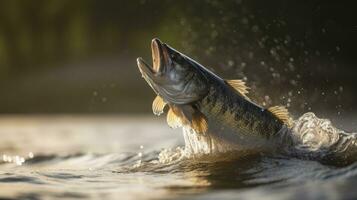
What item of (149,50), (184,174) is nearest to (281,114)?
(184,174)

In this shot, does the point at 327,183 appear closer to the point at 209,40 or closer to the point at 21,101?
the point at 209,40

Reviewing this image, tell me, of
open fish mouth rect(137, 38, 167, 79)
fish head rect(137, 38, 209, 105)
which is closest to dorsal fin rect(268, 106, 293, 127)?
fish head rect(137, 38, 209, 105)

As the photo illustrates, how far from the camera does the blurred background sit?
2117 cm

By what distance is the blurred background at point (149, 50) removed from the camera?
2117 centimetres

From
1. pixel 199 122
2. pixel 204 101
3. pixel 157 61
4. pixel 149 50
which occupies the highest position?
pixel 149 50

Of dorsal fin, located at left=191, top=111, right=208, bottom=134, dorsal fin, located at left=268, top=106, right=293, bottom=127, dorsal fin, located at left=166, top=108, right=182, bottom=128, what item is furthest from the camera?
dorsal fin, located at left=268, top=106, right=293, bottom=127

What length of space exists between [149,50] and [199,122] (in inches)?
863

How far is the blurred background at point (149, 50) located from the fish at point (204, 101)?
16.3 feet

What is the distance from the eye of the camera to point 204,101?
8289mm

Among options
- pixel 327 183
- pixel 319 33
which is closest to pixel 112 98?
pixel 319 33

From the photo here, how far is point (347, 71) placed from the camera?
25.3 meters

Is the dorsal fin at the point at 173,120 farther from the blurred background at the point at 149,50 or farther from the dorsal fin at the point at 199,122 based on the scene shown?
the blurred background at the point at 149,50

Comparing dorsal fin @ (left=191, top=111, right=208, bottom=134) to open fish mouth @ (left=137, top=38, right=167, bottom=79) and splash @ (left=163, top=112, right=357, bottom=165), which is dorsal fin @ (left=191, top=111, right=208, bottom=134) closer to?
splash @ (left=163, top=112, right=357, bottom=165)

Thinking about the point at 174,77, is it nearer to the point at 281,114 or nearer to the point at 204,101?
the point at 204,101
